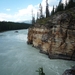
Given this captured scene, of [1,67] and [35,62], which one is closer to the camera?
[1,67]

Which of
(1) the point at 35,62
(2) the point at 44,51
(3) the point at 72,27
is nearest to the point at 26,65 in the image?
(1) the point at 35,62

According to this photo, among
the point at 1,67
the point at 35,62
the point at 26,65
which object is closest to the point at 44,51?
the point at 35,62

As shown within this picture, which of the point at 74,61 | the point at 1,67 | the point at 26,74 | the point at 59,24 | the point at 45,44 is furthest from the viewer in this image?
the point at 45,44

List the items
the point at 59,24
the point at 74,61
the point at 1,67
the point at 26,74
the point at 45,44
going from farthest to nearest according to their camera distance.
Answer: the point at 45,44, the point at 59,24, the point at 74,61, the point at 1,67, the point at 26,74

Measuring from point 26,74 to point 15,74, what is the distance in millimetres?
1344

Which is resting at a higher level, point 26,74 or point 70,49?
point 70,49

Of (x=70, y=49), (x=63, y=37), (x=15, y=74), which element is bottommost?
(x=15, y=74)

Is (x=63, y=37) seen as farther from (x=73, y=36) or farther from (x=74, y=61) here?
(x=74, y=61)

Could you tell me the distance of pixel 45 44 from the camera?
84.9 feet

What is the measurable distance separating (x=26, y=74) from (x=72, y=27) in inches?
393

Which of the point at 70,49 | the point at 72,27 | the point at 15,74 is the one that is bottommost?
the point at 15,74

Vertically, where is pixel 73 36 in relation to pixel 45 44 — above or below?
above

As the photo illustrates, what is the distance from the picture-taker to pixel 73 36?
70.1ft

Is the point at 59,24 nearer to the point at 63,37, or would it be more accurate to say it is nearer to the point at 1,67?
the point at 63,37
